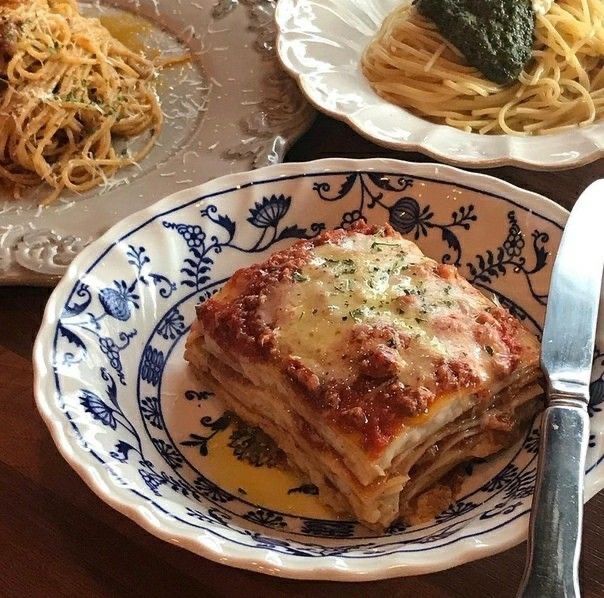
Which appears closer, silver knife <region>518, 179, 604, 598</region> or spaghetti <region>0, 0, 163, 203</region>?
silver knife <region>518, 179, 604, 598</region>

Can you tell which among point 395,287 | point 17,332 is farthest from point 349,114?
point 17,332

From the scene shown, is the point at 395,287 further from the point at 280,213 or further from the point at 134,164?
the point at 134,164

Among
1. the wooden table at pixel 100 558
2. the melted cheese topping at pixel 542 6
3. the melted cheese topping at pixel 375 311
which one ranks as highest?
the melted cheese topping at pixel 542 6

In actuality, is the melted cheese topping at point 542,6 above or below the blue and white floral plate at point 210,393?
above

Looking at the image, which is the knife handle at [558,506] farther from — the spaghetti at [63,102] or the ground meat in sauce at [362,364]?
the spaghetti at [63,102]

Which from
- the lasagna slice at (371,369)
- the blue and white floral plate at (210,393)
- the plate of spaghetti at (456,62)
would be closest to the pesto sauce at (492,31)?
the plate of spaghetti at (456,62)

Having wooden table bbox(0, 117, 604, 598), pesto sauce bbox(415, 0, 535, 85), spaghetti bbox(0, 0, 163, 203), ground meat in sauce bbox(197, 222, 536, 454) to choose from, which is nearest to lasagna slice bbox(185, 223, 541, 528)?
ground meat in sauce bbox(197, 222, 536, 454)

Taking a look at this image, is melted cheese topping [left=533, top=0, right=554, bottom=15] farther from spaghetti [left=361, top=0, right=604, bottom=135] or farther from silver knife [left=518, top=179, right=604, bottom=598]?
silver knife [left=518, top=179, right=604, bottom=598]

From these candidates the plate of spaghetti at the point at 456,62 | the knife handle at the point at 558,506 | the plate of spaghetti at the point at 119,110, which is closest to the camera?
the knife handle at the point at 558,506
